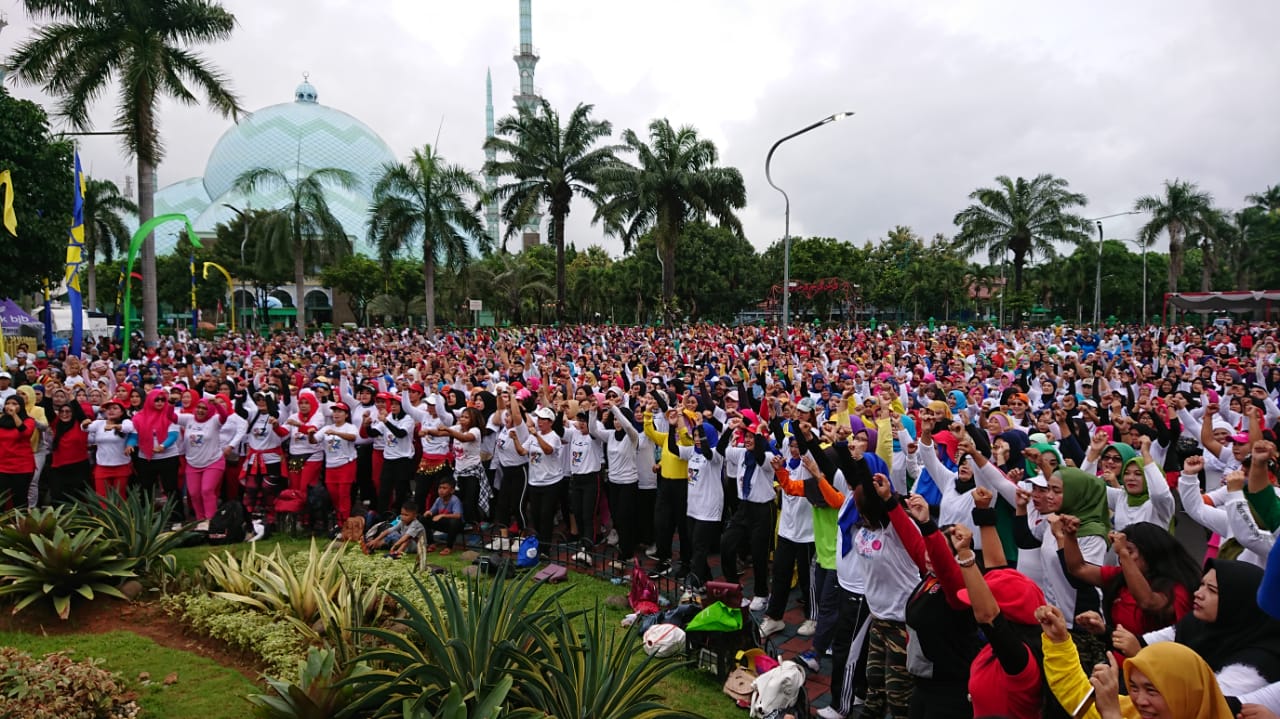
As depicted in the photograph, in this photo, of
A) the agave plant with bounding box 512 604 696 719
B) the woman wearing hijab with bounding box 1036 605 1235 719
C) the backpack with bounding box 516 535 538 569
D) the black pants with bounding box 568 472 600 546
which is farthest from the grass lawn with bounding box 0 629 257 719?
the woman wearing hijab with bounding box 1036 605 1235 719

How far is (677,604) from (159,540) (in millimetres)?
4896

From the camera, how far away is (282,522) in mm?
8664

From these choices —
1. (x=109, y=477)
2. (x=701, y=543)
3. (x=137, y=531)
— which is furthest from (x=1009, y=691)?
(x=109, y=477)

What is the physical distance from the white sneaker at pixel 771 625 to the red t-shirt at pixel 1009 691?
A: 8.90 ft

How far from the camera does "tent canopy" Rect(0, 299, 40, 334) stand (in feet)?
79.5

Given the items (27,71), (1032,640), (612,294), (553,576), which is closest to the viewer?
(1032,640)

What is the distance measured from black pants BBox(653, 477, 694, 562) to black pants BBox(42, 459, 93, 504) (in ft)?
21.0

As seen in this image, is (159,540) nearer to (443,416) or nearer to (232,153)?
(443,416)

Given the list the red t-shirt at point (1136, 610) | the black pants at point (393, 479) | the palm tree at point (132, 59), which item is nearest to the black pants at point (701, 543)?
the red t-shirt at point (1136, 610)

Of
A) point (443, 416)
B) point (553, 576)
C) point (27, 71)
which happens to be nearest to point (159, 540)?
point (443, 416)

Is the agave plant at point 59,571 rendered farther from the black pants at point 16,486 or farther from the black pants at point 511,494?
the black pants at point 511,494

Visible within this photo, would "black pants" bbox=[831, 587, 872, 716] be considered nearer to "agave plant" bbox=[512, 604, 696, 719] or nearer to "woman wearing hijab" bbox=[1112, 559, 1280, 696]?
"agave plant" bbox=[512, 604, 696, 719]

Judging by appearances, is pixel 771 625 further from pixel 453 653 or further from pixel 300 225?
pixel 300 225

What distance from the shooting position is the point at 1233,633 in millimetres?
2758
